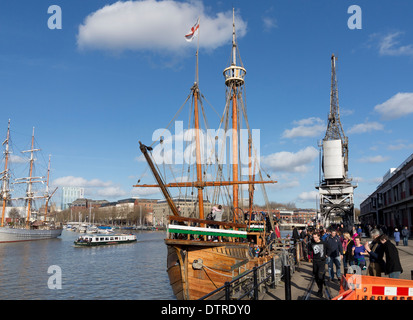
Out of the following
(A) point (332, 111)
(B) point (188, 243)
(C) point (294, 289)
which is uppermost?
(A) point (332, 111)

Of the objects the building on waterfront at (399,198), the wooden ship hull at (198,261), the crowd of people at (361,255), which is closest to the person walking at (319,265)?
the crowd of people at (361,255)

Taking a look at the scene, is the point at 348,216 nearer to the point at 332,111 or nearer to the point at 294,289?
the point at 332,111

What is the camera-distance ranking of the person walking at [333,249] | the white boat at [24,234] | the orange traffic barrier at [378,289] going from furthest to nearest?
the white boat at [24,234] < the person walking at [333,249] < the orange traffic barrier at [378,289]

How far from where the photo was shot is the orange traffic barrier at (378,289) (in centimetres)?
677

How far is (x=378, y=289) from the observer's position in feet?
22.6

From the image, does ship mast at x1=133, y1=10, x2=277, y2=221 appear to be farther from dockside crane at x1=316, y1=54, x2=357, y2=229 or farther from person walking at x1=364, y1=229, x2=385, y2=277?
dockside crane at x1=316, y1=54, x2=357, y2=229

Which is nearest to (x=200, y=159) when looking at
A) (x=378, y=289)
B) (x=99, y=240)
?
(x=378, y=289)

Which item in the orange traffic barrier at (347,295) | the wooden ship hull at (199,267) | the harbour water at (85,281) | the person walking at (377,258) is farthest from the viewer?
A: the harbour water at (85,281)

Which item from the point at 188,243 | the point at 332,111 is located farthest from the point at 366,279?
the point at 332,111

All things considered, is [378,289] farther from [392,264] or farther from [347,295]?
[392,264]

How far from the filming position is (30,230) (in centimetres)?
8725

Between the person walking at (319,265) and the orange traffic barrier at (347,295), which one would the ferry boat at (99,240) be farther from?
the orange traffic barrier at (347,295)
